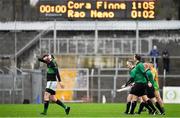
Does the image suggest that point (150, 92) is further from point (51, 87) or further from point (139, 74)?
point (51, 87)

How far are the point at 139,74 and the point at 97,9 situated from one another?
19.5 metres

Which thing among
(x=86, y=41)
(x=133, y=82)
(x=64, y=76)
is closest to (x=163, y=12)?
(x=86, y=41)

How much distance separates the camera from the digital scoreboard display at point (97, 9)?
41.8 meters

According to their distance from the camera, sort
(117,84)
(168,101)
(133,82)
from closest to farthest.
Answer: (133,82) → (168,101) → (117,84)

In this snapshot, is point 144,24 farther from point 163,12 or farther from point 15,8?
point 15,8

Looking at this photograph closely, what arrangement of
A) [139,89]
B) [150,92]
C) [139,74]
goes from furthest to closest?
[150,92]
[139,89]
[139,74]

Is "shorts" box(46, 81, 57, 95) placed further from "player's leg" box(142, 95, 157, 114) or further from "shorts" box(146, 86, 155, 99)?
"shorts" box(146, 86, 155, 99)

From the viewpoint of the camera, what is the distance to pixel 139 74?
893 inches

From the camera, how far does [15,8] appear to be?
50375 millimetres

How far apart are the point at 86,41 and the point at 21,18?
23.4 ft

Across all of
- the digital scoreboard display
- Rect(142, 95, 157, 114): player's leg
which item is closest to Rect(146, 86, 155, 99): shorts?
Rect(142, 95, 157, 114): player's leg

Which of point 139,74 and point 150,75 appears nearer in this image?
point 139,74

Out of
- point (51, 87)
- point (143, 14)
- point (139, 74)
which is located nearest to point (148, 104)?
point (139, 74)

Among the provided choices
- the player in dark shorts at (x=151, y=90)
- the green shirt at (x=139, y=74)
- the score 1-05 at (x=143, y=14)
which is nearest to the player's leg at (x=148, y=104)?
the player in dark shorts at (x=151, y=90)
